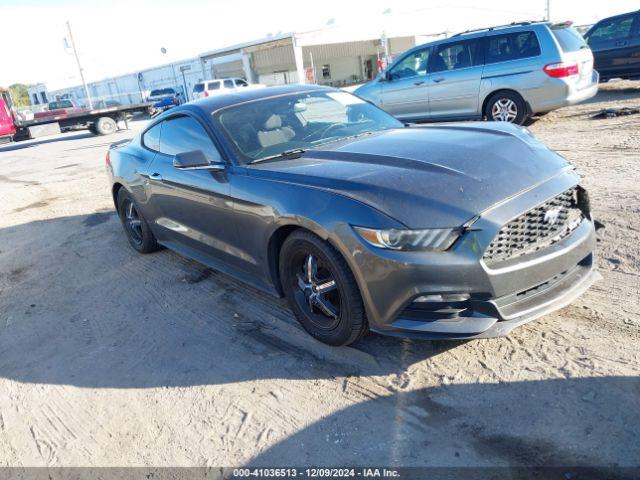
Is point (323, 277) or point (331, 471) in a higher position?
point (323, 277)

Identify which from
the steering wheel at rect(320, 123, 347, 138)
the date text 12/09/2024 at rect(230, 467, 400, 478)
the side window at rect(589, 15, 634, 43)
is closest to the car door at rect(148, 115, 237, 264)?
the steering wheel at rect(320, 123, 347, 138)

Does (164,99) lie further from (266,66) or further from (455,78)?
(455,78)

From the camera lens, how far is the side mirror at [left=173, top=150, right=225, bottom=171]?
371 centimetres

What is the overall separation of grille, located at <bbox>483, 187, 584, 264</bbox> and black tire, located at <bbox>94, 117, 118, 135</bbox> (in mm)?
22061

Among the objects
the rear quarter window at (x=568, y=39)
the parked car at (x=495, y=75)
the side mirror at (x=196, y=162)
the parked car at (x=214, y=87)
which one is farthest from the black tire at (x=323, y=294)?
the parked car at (x=214, y=87)

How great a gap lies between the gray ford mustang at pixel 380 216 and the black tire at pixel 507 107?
5642mm

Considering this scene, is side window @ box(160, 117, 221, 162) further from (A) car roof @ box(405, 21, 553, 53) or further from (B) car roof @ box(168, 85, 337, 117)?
(A) car roof @ box(405, 21, 553, 53)

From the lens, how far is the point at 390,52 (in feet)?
175

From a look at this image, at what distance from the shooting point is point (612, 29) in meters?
12.7

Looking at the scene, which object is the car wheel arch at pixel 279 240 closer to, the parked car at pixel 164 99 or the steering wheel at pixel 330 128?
the steering wheel at pixel 330 128

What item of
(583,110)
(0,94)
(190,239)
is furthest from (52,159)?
(583,110)

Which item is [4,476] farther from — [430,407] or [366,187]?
[366,187]

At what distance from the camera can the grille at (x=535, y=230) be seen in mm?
2682

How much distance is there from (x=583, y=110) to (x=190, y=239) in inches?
388
